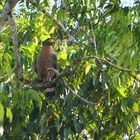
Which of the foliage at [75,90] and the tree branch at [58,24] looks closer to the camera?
the foliage at [75,90]

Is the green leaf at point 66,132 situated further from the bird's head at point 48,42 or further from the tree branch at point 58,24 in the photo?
the bird's head at point 48,42

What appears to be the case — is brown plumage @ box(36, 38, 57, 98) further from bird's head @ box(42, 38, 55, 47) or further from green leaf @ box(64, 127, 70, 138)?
green leaf @ box(64, 127, 70, 138)

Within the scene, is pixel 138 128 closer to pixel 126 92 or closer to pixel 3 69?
pixel 126 92

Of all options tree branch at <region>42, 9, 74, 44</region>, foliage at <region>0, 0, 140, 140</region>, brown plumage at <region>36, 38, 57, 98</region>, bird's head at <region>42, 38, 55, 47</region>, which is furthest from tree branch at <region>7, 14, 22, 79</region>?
bird's head at <region>42, 38, 55, 47</region>

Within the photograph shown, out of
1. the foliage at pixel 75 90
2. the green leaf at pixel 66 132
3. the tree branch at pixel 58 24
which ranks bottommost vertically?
the green leaf at pixel 66 132

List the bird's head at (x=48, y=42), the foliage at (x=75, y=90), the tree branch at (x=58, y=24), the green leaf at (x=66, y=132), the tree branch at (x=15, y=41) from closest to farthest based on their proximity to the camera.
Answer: the tree branch at (x=15, y=41)
the foliage at (x=75, y=90)
the tree branch at (x=58, y=24)
the green leaf at (x=66, y=132)
the bird's head at (x=48, y=42)

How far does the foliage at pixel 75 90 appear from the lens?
3.46m

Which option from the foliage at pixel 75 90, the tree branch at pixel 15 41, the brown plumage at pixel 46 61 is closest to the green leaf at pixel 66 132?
the foliage at pixel 75 90

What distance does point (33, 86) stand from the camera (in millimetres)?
4004

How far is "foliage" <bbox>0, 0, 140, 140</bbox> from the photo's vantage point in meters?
3.46

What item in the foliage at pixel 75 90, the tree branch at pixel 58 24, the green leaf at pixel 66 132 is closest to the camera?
the foliage at pixel 75 90

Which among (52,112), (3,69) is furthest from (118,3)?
(52,112)

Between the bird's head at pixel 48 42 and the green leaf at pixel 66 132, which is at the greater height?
the bird's head at pixel 48 42

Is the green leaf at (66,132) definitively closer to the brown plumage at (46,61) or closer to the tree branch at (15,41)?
the brown plumage at (46,61)
